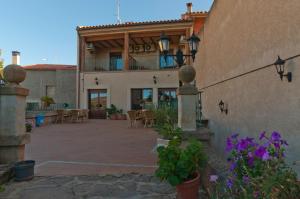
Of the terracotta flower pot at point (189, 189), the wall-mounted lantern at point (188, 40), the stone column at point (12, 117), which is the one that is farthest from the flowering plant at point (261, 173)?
the wall-mounted lantern at point (188, 40)

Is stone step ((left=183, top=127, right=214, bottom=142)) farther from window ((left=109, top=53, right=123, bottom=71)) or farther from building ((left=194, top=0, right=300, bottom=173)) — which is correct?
window ((left=109, top=53, right=123, bottom=71))

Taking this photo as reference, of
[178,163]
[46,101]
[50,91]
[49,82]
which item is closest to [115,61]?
[46,101]

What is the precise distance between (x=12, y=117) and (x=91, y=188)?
72.1 inches

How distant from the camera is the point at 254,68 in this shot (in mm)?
4262

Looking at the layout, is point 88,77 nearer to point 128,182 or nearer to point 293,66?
point 128,182

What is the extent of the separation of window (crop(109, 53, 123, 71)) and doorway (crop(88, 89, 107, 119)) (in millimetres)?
2906

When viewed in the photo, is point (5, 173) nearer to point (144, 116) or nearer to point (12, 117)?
point (12, 117)

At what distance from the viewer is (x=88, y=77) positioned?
18.6 metres

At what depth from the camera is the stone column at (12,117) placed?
4074 mm

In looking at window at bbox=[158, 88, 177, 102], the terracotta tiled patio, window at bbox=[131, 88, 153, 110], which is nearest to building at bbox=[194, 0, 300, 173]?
the terracotta tiled patio

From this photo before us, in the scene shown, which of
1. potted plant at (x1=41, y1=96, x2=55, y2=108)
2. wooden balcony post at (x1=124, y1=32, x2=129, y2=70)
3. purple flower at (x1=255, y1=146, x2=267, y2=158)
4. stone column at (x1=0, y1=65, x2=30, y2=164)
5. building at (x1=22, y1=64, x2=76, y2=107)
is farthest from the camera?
building at (x1=22, y1=64, x2=76, y2=107)

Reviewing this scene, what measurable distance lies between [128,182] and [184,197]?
1.21 m

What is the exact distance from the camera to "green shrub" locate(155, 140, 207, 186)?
9.18ft

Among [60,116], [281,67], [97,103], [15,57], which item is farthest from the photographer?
[97,103]
